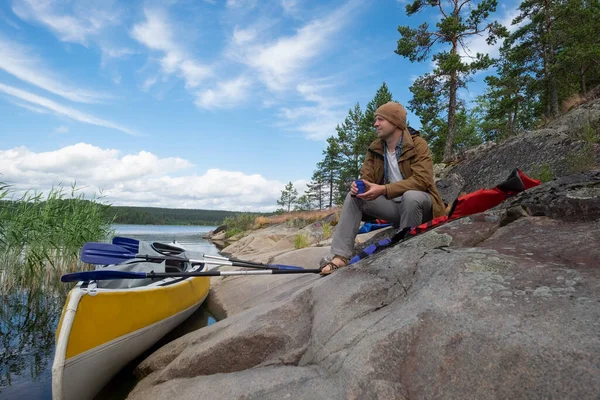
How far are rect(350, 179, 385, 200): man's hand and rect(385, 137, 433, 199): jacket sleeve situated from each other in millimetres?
92

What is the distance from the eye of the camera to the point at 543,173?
223 inches

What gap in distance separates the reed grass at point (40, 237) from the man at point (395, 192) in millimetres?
6060

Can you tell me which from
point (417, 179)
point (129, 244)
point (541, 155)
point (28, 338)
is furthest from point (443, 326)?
point (541, 155)

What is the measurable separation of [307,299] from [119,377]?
2.11 meters

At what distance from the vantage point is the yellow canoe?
2.81 m

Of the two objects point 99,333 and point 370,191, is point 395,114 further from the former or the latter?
point 99,333

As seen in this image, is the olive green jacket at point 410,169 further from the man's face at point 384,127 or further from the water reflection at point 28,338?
the water reflection at point 28,338

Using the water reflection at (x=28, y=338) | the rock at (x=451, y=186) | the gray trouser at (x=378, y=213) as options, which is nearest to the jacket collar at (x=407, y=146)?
the gray trouser at (x=378, y=213)

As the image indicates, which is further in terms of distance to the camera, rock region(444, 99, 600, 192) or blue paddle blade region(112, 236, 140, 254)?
rock region(444, 99, 600, 192)

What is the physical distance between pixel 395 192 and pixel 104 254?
10.6ft

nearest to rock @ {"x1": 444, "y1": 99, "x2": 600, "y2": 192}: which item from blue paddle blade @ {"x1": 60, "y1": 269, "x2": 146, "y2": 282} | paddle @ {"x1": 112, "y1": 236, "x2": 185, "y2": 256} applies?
paddle @ {"x1": 112, "y1": 236, "x2": 185, "y2": 256}

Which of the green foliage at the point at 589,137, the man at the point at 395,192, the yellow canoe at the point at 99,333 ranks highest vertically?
the green foliage at the point at 589,137

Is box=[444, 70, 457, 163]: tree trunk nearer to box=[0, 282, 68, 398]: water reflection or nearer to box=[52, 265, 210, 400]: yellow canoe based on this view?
box=[52, 265, 210, 400]: yellow canoe

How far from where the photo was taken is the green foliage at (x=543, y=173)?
558 cm
